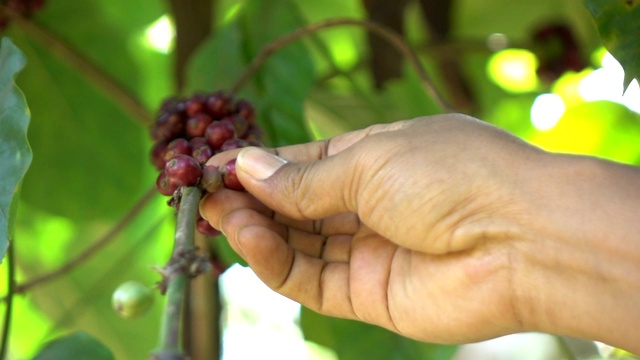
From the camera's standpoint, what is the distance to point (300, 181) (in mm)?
774

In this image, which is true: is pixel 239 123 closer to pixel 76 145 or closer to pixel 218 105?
pixel 218 105

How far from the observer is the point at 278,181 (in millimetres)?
775

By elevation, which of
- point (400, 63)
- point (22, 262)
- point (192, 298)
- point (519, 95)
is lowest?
point (192, 298)

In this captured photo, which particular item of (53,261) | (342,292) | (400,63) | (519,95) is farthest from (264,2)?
(519,95)

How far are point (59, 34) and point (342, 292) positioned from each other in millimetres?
769

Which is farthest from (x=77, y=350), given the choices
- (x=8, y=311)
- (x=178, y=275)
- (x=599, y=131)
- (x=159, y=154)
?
(x=599, y=131)

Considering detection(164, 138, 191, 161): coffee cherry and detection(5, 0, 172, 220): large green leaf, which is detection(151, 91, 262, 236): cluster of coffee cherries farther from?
detection(5, 0, 172, 220): large green leaf

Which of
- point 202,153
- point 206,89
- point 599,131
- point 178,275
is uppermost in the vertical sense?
point 599,131

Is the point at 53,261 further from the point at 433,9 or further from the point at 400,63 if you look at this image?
the point at 433,9

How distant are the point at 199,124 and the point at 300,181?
7.5 inches

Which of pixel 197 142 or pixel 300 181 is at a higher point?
pixel 197 142

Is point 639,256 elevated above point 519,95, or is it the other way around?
point 519,95

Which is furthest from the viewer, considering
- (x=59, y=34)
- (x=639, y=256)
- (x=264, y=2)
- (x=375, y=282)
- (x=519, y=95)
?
(x=519, y=95)

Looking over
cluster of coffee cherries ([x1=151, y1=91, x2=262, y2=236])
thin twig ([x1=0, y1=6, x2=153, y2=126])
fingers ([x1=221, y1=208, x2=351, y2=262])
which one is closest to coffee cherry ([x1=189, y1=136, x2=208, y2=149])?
cluster of coffee cherries ([x1=151, y1=91, x2=262, y2=236])
